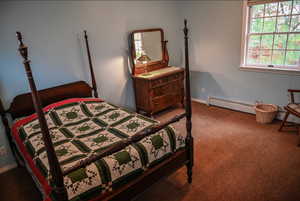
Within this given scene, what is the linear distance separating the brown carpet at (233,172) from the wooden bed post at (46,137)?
1.04m

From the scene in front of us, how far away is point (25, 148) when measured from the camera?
2.17 m

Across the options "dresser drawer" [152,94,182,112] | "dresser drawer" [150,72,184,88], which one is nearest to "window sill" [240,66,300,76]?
"dresser drawer" [150,72,184,88]

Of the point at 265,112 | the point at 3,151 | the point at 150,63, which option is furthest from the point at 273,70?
the point at 3,151

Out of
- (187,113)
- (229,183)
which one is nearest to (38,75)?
(187,113)

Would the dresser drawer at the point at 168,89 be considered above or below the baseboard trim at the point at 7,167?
above

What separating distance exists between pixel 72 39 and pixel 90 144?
1823 mm

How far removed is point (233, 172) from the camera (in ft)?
7.87

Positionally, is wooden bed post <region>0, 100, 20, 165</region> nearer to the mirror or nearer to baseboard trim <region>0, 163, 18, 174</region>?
baseboard trim <region>0, 163, 18, 174</region>

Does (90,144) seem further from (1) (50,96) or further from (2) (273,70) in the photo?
(2) (273,70)

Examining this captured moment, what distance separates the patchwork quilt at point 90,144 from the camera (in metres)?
1.59

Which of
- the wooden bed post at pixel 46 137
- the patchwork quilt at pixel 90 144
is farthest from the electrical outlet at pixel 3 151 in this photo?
the wooden bed post at pixel 46 137

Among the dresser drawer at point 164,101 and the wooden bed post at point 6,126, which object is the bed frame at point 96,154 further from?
the dresser drawer at point 164,101

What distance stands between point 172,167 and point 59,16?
2515 mm

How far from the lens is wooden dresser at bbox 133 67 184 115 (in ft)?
12.1
